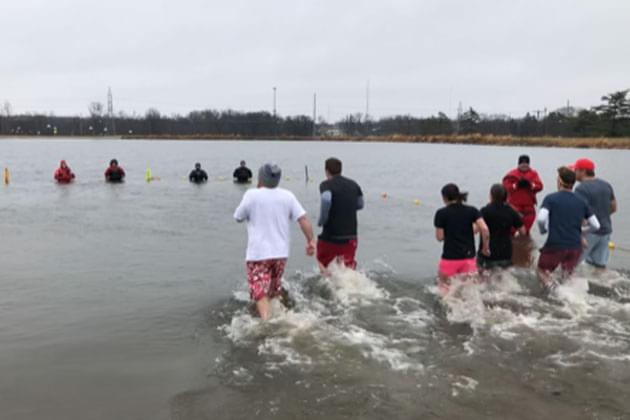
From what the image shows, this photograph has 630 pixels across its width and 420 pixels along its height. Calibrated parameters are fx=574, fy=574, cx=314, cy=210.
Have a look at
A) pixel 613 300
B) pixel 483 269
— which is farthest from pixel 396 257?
pixel 613 300

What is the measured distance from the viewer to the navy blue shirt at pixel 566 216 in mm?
7348

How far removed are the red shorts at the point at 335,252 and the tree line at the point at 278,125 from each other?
8806 cm

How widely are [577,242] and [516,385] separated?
311 cm

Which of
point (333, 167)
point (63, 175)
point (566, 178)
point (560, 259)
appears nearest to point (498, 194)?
point (566, 178)

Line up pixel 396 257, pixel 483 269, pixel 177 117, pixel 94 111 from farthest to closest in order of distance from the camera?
pixel 94 111 → pixel 177 117 → pixel 396 257 → pixel 483 269

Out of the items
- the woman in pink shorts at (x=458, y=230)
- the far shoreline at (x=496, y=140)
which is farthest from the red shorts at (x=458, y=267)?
the far shoreline at (x=496, y=140)

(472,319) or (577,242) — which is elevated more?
(577,242)

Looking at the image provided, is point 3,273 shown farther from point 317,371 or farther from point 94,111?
point 94,111

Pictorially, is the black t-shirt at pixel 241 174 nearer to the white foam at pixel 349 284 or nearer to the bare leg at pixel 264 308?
the white foam at pixel 349 284

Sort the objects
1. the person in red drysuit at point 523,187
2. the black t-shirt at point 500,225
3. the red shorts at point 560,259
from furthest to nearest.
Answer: the person in red drysuit at point 523,187
the black t-shirt at point 500,225
the red shorts at point 560,259

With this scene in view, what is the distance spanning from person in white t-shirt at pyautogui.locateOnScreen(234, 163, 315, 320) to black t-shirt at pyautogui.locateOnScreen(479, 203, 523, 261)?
9.05 feet

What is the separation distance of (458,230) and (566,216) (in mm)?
1505

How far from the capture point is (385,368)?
5.40 metres

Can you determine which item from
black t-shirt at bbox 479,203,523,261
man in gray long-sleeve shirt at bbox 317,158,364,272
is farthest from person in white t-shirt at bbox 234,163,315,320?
black t-shirt at bbox 479,203,523,261
